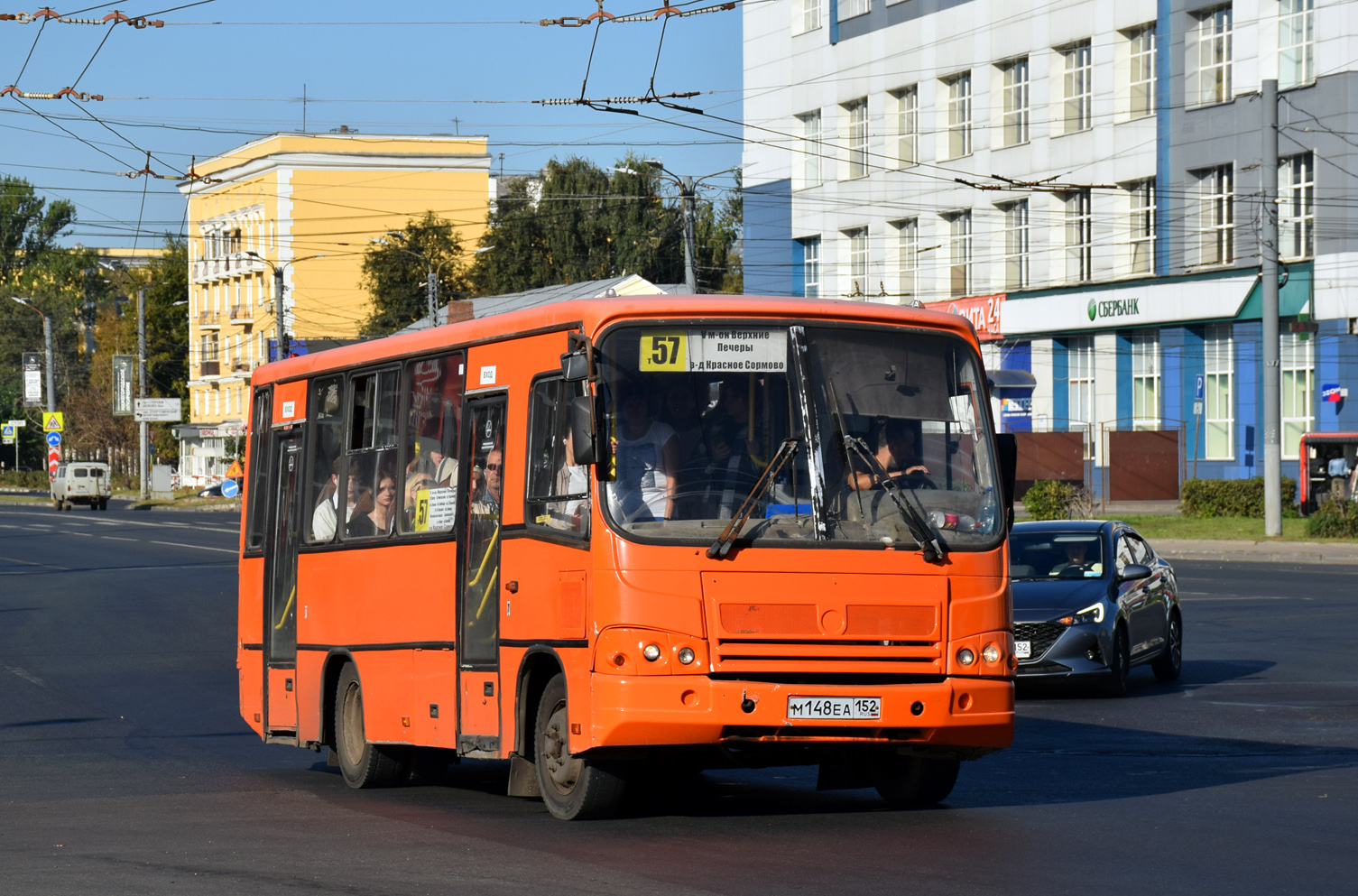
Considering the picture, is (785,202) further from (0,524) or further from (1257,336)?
(0,524)

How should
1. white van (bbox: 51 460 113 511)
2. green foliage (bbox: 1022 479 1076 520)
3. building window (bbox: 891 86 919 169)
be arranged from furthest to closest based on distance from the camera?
white van (bbox: 51 460 113 511) → building window (bbox: 891 86 919 169) → green foliage (bbox: 1022 479 1076 520)

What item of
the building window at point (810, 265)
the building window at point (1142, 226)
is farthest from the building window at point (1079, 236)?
the building window at point (810, 265)

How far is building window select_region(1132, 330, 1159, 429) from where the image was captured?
172 feet

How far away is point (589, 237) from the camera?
93.3 meters

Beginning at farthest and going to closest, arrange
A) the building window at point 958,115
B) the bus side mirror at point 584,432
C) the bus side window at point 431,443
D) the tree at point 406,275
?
the tree at point 406,275 < the building window at point 958,115 < the bus side window at point 431,443 < the bus side mirror at point 584,432

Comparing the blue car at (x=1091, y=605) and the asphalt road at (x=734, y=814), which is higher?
the blue car at (x=1091, y=605)

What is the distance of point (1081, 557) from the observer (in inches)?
690

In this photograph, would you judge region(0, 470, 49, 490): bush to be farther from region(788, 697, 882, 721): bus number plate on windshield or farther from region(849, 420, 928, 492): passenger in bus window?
region(788, 697, 882, 721): bus number plate on windshield

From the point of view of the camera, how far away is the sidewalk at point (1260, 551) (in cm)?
3519

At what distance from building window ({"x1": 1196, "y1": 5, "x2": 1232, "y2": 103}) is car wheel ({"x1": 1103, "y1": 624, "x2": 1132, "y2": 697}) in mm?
35502

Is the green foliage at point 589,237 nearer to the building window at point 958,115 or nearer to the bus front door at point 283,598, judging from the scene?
the building window at point 958,115

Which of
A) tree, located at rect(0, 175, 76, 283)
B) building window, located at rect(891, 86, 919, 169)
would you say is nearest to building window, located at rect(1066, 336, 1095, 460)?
building window, located at rect(891, 86, 919, 169)

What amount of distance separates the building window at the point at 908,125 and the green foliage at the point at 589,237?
31978 millimetres

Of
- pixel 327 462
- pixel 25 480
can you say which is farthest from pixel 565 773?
pixel 25 480
